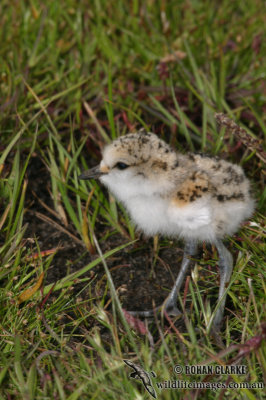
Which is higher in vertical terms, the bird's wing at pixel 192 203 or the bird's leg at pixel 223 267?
the bird's wing at pixel 192 203

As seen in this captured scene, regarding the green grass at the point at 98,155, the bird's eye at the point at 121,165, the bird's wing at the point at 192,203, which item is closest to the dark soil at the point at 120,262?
the green grass at the point at 98,155

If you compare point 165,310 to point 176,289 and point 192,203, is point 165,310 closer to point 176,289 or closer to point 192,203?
point 176,289

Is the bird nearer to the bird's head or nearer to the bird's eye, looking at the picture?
the bird's head

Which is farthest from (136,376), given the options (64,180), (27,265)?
(64,180)

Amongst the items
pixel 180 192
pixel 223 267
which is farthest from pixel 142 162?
pixel 223 267

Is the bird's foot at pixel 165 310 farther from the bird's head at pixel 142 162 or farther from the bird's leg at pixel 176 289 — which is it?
the bird's head at pixel 142 162

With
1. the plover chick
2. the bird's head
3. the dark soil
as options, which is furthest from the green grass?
the bird's head
